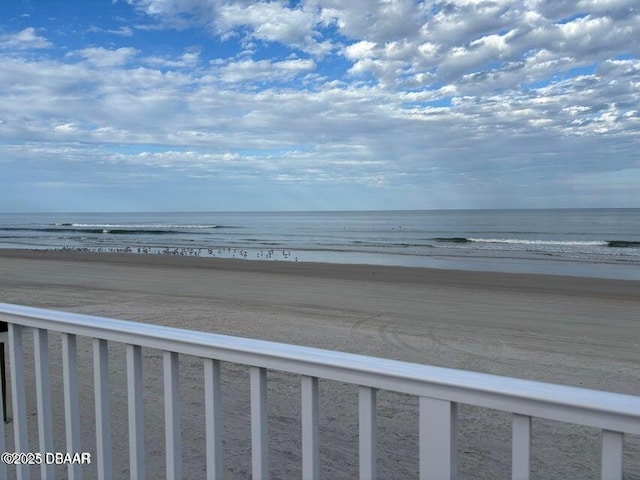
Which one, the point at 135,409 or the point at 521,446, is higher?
the point at 521,446

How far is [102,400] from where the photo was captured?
6.95 feet

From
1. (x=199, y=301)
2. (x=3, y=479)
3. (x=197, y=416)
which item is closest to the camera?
(x=3, y=479)

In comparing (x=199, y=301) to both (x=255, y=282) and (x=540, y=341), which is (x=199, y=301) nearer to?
(x=255, y=282)

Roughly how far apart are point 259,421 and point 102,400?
80cm

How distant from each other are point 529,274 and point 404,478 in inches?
572

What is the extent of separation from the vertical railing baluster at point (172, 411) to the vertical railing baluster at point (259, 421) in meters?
0.33

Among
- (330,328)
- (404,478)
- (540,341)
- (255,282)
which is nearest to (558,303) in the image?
(540,341)

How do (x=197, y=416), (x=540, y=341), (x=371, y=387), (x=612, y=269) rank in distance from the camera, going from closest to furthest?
(x=371, y=387), (x=197, y=416), (x=540, y=341), (x=612, y=269)

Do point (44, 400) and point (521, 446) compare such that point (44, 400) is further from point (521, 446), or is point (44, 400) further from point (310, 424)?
point (521, 446)

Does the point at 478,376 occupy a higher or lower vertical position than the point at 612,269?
higher

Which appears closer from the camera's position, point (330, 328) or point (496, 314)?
point (330, 328)

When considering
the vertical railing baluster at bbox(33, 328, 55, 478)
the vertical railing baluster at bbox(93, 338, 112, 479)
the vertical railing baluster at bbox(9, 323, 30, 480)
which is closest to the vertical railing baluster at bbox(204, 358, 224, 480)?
the vertical railing baluster at bbox(93, 338, 112, 479)

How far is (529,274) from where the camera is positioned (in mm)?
16578

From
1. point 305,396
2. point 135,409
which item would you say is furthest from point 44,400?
point 305,396
